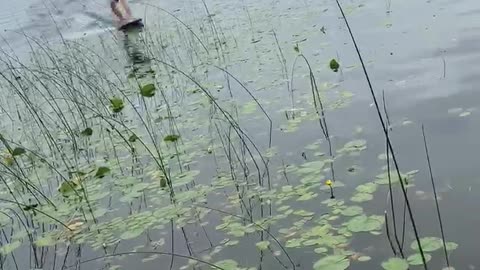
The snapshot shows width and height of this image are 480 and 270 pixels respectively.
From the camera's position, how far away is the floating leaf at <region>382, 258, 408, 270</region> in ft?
9.66

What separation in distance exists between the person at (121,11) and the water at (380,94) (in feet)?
7.76

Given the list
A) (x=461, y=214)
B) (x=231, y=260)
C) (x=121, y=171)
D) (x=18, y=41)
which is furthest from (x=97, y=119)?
(x=18, y=41)

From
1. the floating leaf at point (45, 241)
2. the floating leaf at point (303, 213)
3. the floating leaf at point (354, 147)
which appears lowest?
the floating leaf at point (303, 213)

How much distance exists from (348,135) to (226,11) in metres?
7.28

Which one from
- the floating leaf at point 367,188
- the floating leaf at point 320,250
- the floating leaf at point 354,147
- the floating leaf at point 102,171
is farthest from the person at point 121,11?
the floating leaf at point 320,250

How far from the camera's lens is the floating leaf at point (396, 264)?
2945 mm

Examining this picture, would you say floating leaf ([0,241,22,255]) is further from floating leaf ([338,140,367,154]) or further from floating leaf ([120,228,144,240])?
floating leaf ([338,140,367,154])

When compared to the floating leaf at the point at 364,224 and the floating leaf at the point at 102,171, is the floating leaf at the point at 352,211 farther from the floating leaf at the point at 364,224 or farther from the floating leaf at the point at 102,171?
the floating leaf at the point at 102,171

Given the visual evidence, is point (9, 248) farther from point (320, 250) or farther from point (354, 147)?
point (354, 147)

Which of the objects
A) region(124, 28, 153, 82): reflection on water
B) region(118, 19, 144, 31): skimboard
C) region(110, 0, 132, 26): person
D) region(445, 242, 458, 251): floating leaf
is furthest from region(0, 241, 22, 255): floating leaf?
region(110, 0, 132, 26): person

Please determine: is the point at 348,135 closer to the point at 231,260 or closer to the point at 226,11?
the point at 231,260

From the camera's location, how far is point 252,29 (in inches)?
376

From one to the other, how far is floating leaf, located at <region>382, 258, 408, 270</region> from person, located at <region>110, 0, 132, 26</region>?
1013cm

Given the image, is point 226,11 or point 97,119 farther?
point 226,11
